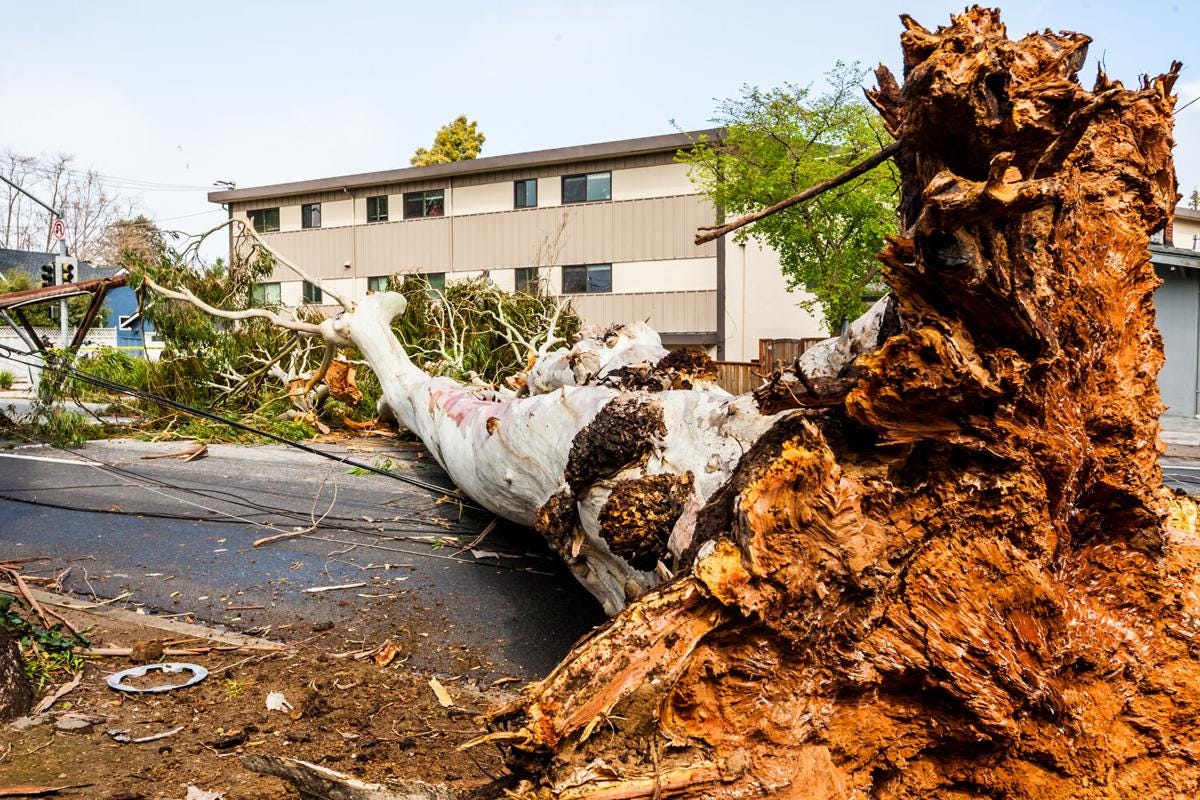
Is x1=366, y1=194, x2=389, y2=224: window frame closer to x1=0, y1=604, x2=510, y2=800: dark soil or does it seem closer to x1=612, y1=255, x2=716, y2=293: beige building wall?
x1=612, y1=255, x2=716, y2=293: beige building wall

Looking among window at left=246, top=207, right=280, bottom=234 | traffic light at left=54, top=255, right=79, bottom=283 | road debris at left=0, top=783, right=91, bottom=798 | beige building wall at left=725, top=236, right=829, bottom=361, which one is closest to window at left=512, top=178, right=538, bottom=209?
beige building wall at left=725, top=236, right=829, bottom=361

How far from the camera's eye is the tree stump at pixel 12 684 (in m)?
3.07

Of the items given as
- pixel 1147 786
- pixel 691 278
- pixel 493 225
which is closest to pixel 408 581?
pixel 1147 786

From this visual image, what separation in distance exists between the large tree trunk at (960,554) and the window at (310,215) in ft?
95.4

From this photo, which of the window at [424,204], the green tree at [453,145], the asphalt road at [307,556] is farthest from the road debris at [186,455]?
the green tree at [453,145]

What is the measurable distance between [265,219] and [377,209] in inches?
203

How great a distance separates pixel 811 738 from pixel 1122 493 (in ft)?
3.41

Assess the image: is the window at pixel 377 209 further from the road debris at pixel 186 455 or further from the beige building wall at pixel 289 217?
the road debris at pixel 186 455

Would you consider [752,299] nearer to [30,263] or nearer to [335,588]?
[335,588]

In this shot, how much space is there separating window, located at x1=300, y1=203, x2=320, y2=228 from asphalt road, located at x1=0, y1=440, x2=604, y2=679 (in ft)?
69.8

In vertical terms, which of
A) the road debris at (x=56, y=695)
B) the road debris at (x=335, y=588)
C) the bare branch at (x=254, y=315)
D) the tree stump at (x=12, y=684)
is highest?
the bare branch at (x=254, y=315)

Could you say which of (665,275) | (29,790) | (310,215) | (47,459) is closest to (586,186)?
(665,275)

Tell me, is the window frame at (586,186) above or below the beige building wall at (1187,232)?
above

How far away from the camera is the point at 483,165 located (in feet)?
80.9
